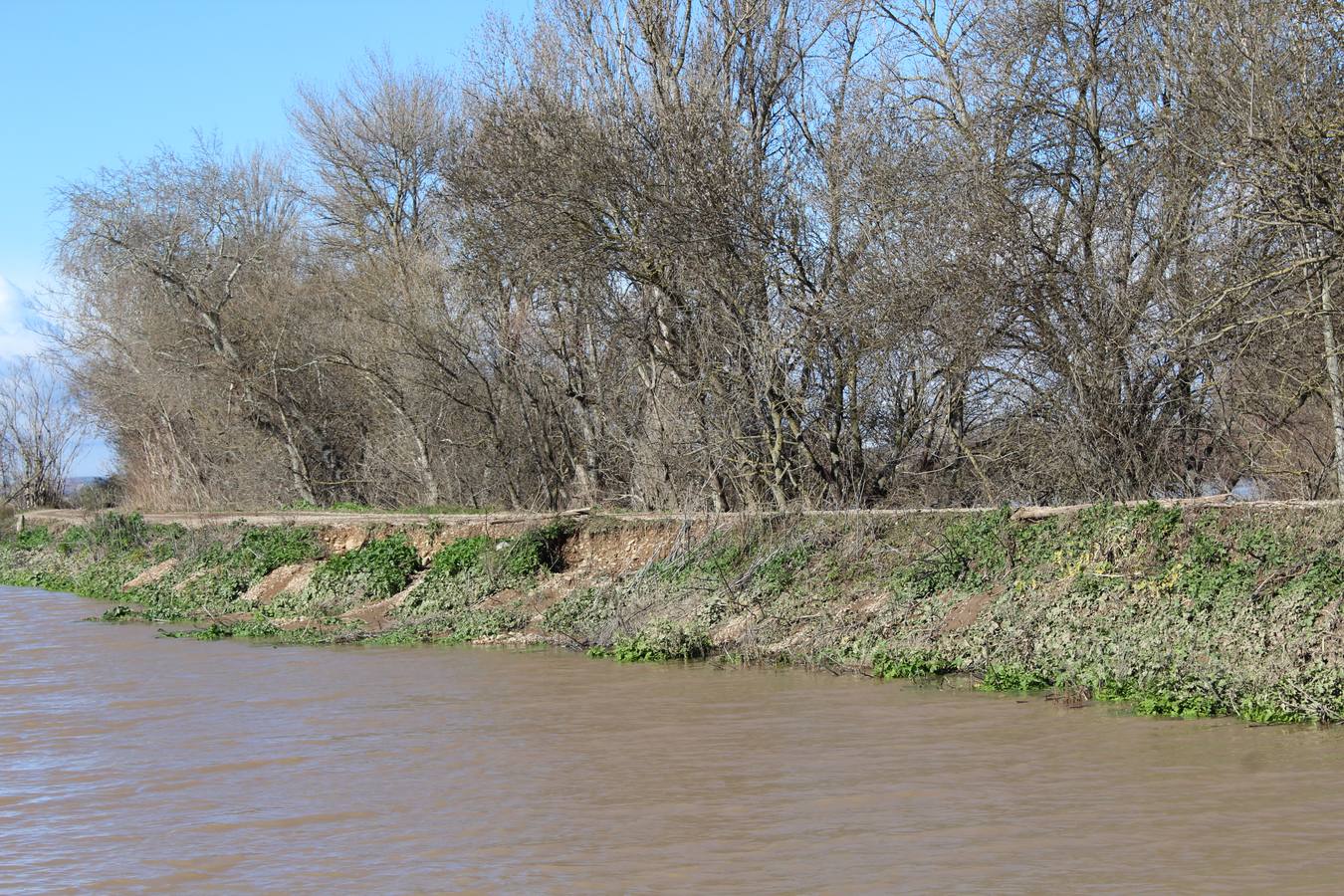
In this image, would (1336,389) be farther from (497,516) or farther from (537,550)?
(497,516)

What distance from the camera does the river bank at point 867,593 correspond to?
11.6 meters

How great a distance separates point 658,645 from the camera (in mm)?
15172

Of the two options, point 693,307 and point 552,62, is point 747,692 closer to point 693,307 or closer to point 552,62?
point 693,307

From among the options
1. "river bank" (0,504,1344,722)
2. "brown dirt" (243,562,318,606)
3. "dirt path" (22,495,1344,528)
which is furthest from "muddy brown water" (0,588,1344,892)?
"brown dirt" (243,562,318,606)

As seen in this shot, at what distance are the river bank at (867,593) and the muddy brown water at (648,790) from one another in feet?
1.94

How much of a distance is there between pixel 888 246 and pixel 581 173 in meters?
4.89

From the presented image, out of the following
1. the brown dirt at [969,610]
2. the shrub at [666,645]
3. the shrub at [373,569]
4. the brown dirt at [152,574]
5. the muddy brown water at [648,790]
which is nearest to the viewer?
the muddy brown water at [648,790]

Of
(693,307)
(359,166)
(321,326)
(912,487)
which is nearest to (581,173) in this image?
(693,307)

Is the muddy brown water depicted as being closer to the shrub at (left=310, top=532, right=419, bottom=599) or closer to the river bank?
the river bank

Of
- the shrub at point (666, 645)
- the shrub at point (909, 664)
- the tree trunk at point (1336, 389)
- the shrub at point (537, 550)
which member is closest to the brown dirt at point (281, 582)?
the shrub at point (537, 550)

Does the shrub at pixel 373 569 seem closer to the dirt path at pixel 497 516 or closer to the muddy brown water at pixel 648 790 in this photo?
the dirt path at pixel 497 516

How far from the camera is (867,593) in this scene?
15.2 m

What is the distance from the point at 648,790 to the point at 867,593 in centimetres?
642

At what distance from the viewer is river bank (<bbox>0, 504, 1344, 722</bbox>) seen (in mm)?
11609
